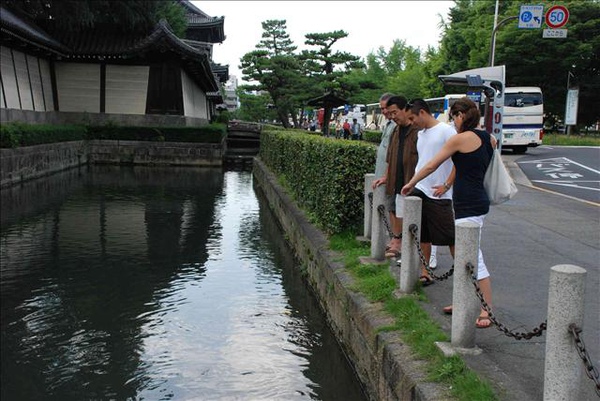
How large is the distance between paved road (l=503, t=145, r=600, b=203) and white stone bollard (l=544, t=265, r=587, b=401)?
36.5ft

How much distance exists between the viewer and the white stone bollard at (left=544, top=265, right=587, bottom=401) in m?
2.66

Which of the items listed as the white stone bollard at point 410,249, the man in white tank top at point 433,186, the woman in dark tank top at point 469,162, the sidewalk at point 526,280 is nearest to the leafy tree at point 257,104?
the sidewalk at point 526,280

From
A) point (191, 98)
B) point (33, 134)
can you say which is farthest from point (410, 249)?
point (191, 98)

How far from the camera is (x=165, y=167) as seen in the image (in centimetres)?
2466

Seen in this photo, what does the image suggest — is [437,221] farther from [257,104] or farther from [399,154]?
[257,104]

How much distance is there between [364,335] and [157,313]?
2.92 m

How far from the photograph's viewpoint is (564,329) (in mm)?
2697

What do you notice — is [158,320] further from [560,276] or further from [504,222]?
[504,222]

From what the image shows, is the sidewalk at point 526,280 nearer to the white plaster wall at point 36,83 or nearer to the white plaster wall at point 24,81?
the white plaster wall at point 24,81

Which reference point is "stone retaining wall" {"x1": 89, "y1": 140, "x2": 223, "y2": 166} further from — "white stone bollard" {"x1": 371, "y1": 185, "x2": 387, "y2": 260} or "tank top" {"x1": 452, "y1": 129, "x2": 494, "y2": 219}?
"tank top" {"x1": 452, "y1": 129, "x2": 494, "y2": 219}

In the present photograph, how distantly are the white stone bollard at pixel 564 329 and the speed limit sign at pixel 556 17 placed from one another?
1912 cm

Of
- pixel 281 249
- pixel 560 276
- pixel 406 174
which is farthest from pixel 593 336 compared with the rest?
pixel 281 249

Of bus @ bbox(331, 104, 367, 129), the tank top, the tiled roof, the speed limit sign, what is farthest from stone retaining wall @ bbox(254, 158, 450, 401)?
bus @ bbox(331, 104, 367, 129)

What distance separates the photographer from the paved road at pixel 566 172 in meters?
14.8
